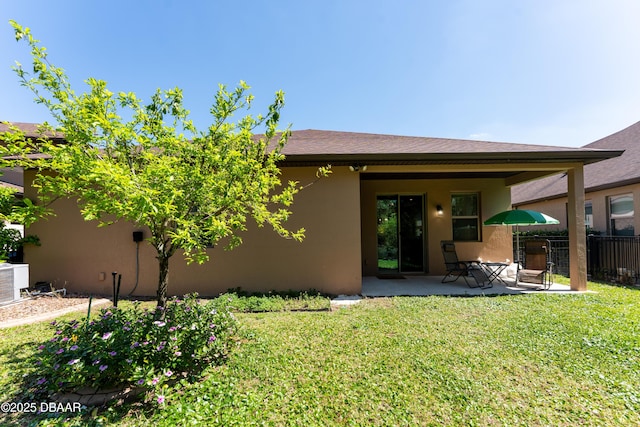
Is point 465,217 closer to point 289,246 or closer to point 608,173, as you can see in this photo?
point 289,246

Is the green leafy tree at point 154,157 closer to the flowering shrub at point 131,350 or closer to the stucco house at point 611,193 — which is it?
the flowering shrub at point 131,350

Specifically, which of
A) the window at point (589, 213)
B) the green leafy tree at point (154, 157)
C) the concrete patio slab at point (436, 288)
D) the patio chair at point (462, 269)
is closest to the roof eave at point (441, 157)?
the green leafy tree at point (154, 157)

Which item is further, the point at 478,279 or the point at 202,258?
the point at 478,279

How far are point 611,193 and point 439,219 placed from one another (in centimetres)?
646

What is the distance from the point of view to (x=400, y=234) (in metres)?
8.51

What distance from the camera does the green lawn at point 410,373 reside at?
2248mm

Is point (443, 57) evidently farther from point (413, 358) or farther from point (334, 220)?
point (413, 358)

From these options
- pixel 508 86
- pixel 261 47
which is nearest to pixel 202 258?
pixel 261 47

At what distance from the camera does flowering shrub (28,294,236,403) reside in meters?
2.40

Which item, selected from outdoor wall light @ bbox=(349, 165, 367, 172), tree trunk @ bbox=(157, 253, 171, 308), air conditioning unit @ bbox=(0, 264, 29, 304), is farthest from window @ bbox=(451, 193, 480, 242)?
air conditioning unit @ bbox=(0, 264, 29, 304)

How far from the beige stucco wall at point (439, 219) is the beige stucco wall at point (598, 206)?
12.8 feet

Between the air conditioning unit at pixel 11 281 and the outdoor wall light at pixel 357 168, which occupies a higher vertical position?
the outdoor wall light at pixel 357 168

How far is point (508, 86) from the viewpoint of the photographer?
8750 mm

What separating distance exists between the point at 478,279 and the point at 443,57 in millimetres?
6803
